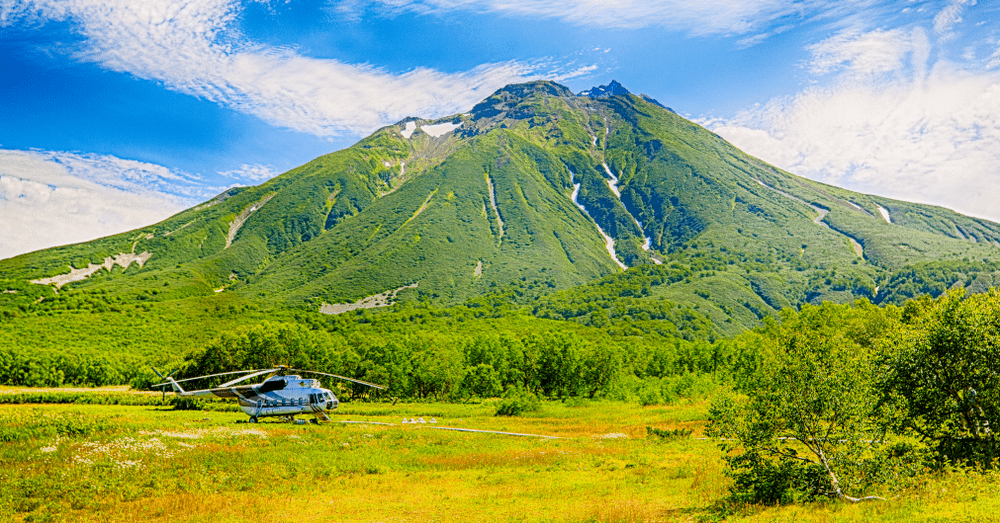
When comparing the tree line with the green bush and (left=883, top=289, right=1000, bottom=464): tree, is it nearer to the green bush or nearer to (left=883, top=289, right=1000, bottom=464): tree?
(left=883, top=289, right=1000, bottom=464): tree

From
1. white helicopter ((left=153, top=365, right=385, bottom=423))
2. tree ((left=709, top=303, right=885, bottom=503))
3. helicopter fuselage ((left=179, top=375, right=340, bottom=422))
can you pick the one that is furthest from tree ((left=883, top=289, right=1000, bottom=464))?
helicopter fuselage ((left=179, top=375, right=340, bottom=422))

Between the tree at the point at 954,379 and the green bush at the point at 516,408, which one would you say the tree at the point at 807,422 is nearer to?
the tree at the point at 954,379

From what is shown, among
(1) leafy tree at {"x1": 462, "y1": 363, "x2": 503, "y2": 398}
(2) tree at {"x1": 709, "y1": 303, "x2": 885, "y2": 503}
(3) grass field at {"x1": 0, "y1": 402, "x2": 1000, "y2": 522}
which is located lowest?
(1) leafy tree at {"x1": 462, "y1": 363, "x2": 503, "y2": 398}


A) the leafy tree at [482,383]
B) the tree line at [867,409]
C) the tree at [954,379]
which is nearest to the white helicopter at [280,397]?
the tree line at [867,409]

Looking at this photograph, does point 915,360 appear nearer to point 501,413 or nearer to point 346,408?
point 501,413

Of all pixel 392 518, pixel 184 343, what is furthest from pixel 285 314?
pixel 392 518

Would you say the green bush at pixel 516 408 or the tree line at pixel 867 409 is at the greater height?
the tree line at pixel 867 409
